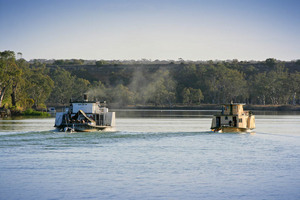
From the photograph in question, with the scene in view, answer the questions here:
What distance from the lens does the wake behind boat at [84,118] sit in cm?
6787

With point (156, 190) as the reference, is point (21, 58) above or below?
above

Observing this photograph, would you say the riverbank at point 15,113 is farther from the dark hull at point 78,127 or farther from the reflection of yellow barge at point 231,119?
the reflection of yellow barge at point 231,119

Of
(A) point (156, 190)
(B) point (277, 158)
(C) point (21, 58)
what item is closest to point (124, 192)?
(A) point (156, 190)

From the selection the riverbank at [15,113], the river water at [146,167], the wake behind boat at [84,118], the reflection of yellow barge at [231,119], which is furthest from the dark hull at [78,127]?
the riverbank at [15,113]

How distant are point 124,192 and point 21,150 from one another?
21.1 meters

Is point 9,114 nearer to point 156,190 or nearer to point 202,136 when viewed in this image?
point 202,136

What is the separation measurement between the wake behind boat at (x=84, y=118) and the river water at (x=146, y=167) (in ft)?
16.0

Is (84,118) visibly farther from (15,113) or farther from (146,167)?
(15,113)

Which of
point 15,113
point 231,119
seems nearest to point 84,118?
point 231,119

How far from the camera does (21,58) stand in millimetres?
195000

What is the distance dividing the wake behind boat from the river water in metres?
4.88

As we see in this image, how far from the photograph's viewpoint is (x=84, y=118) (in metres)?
69.5

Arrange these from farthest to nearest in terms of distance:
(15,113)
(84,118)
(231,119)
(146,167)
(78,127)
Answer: (15,113), (231,119), (84,118), (78,127), (146,167)

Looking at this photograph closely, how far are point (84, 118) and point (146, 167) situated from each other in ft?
103
